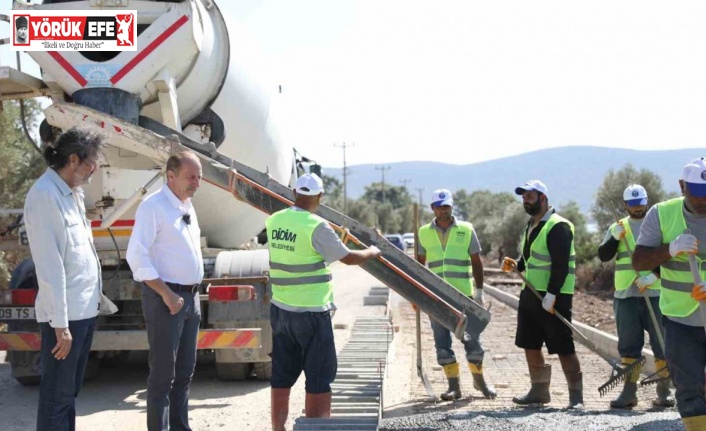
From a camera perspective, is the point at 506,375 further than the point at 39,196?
Yes

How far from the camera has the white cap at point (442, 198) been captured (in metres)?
7.30

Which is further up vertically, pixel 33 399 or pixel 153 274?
pixel 153 274

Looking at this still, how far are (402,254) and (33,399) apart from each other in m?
3.96

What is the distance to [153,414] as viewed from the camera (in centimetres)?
456

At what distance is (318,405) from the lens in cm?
504

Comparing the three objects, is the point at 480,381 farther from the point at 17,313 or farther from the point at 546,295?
the point at 17,313

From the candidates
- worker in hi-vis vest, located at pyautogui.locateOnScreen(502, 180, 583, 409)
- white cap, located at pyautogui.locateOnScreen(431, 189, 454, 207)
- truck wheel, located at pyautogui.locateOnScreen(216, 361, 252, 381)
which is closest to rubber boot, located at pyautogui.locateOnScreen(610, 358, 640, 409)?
worker in hi-vis vest, located at pyautogui.locateOnScreen(502, 180, 583, 409)

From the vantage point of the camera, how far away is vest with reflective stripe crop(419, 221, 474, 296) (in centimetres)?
723

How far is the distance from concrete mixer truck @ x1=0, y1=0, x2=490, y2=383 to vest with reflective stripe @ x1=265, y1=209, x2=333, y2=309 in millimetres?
756

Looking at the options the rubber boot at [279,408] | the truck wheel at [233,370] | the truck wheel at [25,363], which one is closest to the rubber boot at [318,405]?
the rubber boot at [279,408]

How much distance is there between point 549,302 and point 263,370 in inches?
123

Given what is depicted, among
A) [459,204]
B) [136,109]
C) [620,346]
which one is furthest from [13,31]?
[459,204]

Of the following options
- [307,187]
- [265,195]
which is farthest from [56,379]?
[265,195]

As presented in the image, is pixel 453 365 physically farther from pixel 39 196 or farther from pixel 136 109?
pixel 39 196
